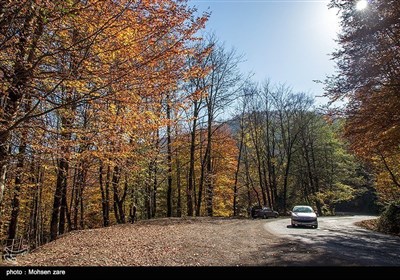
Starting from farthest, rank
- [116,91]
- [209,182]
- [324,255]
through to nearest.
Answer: [209,182]
[324,255]
[116,91]

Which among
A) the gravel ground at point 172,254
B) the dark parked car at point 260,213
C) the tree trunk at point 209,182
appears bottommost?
the dark parked car at point 260,213

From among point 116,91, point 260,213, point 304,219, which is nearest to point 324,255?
point 116,91

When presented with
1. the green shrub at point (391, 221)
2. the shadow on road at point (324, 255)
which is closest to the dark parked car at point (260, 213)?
the green shrub at point (391, 221)

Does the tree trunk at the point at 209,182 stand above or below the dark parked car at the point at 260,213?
above

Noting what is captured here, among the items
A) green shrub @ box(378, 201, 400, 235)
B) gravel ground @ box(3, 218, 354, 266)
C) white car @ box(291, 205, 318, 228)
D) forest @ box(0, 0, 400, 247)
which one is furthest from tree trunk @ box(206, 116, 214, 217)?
gravel ground @ box(3, 218, 354, 266)

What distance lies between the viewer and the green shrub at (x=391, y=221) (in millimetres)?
16603

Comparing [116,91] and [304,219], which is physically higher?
[116,91]

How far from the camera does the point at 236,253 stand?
9.16 m

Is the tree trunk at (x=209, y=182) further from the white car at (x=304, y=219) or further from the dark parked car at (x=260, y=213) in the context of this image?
the white car at (x=304, y=219)

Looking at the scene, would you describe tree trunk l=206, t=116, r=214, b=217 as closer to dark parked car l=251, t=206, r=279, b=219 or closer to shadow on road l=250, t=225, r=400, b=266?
dark parked car l=251, t=206, r=279, b=219

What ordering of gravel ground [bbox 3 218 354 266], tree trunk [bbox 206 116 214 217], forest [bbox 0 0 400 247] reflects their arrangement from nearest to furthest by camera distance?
forest [bbox 0 0 400 247] → gravel ground [bbox 3 218 354 266] → tree trunk [bbox 206 116 214 217]

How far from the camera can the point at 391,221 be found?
1714 cm

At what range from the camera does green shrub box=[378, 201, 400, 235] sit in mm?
16603

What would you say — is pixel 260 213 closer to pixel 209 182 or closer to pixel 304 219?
pixel 209 182
